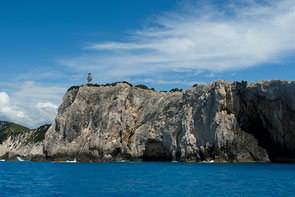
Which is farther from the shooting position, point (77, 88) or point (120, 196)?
point (77, 88)

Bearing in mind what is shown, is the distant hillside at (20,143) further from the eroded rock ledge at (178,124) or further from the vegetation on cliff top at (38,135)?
the eroded rock ledge at (178,124)

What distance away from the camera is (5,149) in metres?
142

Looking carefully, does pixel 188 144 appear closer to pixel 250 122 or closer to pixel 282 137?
pixel 250 122

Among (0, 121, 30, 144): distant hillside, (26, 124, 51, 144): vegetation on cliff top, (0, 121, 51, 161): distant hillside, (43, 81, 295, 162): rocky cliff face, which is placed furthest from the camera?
(0, 121, 30, 144): distant hillside

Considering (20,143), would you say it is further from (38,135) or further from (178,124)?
(178,124)

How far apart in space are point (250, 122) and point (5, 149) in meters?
111

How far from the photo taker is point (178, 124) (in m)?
78.3

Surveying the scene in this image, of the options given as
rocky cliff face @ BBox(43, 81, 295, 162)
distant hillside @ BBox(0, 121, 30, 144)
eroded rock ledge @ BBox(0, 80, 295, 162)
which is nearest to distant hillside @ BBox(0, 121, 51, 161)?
distant hillside @ BBox(0, 121, 30, 144)

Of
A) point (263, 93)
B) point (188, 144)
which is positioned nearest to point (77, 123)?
point (188, 144)

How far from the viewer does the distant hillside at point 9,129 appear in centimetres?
15650

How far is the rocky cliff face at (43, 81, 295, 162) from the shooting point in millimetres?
66438

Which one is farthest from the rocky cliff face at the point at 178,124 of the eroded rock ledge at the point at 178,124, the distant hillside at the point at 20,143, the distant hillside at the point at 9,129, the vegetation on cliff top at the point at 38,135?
the distant hillside at the point at 9,129

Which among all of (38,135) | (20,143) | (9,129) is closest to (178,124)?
(38,135)

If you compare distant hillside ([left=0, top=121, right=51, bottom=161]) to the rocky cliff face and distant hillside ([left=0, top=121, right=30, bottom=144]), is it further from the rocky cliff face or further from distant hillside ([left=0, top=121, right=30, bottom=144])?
the rocky cliff face
